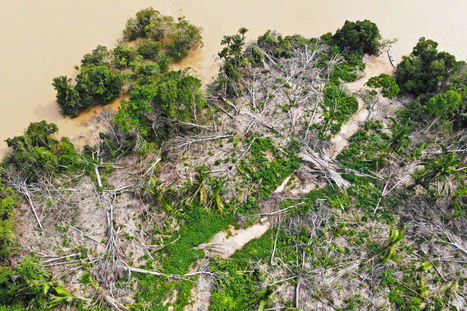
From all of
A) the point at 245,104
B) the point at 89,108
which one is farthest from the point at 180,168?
the point at 89,108

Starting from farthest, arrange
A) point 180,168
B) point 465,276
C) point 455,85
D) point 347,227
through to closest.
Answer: point 455,85 → point 180,168 → point 347,227 → point 465,276

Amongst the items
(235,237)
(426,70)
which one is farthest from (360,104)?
(235,237)

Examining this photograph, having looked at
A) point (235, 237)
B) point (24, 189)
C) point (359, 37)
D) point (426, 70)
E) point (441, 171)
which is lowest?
point (235, 237)

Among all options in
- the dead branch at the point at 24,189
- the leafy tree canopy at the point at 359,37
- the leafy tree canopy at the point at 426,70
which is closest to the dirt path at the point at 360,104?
the leafy tree canopy at the point at 359,37

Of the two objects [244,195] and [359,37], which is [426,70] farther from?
[244,195]

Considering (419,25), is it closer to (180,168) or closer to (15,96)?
(180,168)

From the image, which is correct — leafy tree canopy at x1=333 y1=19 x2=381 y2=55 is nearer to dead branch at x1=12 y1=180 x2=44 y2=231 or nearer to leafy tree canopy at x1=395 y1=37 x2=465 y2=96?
leafy tree canopy at x1=395 y1=37 x2=465 y2=96

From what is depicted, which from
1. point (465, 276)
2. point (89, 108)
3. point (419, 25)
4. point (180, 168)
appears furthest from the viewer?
point (419, 25)

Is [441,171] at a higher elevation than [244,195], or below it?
higher
